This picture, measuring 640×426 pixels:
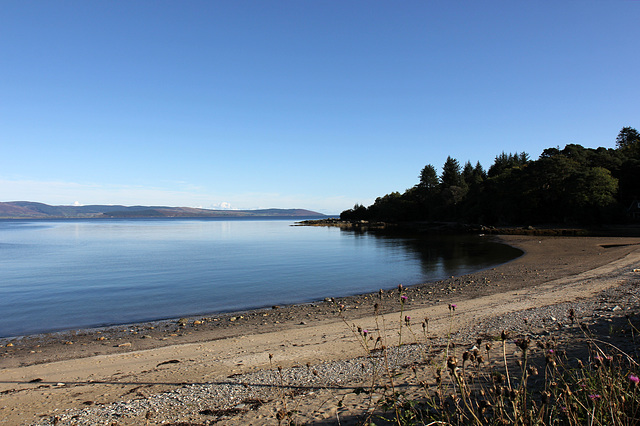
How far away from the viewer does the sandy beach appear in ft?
18.8

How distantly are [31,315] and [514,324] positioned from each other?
17.5m

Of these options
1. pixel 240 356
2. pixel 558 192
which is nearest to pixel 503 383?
pixel 240 356

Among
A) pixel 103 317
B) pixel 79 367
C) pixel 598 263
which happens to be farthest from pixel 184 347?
pixel 598 263

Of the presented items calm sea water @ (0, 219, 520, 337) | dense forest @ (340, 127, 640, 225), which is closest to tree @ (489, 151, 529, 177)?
dense forest @ (340, 127, 640, 225)

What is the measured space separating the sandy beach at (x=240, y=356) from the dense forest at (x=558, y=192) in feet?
167

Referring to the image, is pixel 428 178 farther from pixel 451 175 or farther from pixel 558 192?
pixel 558 192

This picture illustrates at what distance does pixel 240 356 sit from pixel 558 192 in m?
72.9

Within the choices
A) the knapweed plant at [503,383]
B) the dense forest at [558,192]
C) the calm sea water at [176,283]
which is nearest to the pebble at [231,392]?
the knapweed plant at [503,383]

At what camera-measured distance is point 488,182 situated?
87062 millimetres

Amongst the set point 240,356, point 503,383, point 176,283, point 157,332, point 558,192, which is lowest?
point 176,283

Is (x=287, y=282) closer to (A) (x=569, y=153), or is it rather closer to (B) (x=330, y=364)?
(B) (x=330, y=364)

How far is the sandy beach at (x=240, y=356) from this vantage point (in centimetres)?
573

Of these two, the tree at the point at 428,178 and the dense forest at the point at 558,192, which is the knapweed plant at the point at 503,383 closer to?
the dense forest at the point at 558,192

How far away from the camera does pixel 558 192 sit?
66.9 meters
